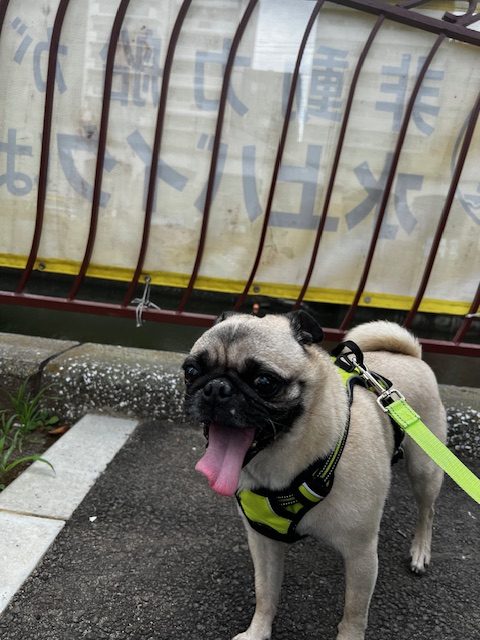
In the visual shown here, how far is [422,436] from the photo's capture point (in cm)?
174

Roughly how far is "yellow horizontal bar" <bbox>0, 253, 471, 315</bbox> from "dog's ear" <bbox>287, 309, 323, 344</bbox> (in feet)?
5.50

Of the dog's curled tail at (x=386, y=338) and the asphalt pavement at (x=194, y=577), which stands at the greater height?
the dog's curled tail at (x=386, y=338)

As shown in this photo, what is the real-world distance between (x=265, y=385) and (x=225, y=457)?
27cm

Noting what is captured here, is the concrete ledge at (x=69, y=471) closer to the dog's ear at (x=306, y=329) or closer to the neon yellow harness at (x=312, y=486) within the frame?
the neon yellow harness at (x=312, y=486)

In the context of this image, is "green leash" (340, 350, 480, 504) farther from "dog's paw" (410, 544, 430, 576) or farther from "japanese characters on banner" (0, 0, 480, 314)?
"japanese characters on banner" (0, 0, 480, 314)

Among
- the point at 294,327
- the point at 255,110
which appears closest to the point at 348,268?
the point at 255,110

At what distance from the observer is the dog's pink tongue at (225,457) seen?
5.20 ft

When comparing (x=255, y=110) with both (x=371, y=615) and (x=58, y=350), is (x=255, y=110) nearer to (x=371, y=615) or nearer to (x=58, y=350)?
(x=58, y=350)

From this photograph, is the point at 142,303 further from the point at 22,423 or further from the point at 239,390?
the point at 239,390

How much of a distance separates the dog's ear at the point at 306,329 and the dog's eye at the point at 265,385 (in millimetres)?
269

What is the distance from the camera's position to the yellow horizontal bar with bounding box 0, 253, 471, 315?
350 cm

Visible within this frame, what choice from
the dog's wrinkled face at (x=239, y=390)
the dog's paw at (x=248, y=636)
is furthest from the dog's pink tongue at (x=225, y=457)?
the dog's paw at (x=248, y=636)

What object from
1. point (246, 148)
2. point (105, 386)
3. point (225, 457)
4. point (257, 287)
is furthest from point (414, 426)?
point (105, 386)

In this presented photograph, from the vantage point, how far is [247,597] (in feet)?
7.04
